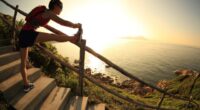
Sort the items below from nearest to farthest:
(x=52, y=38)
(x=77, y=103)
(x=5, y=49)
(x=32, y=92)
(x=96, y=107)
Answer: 1. (x=52, y=38)
2. (x=32, y=92)
3. (x=77, y=103)
4. (x=96, y=107)
5. (x=5, y=49)

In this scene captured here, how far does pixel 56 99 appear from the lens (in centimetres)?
560

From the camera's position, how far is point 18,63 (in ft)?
20.2

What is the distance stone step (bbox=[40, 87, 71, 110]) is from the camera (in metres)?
5.16

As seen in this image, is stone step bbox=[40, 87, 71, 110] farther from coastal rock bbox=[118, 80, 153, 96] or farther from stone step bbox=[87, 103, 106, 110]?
coastal rock bbox=[118, 80, 153, 96]

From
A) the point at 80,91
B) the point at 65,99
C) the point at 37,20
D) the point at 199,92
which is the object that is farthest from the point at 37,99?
the point at 199,92

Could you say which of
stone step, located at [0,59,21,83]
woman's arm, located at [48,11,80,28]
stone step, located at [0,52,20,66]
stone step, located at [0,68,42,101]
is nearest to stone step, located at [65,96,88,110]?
stone step, located at [0,68,42,101]

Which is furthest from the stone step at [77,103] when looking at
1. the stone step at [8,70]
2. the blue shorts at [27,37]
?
the blue shorts at [27,37]

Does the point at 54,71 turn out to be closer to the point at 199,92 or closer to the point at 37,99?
the point at 37,99

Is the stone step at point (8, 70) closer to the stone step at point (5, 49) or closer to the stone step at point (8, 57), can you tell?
the stone step at point (8, 57)

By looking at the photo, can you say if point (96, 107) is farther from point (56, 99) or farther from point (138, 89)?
point (138, 89)

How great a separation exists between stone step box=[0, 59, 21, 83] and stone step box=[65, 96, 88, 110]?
6.13ft

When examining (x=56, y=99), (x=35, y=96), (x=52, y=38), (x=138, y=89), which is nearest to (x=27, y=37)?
(x=52, y=38)

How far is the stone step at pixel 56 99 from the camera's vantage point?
5.16 meters

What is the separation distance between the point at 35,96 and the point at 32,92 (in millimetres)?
294
